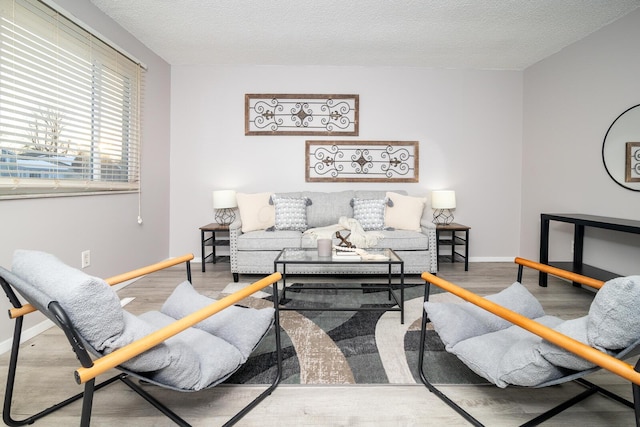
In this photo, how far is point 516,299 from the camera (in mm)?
1739

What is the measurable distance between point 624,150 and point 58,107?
4.54 m

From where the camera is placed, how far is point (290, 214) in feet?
12.5

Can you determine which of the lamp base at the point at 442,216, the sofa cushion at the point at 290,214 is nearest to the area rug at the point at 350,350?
the sofa cushion at the point at 290,214

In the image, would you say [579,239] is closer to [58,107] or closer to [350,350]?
[350,350]

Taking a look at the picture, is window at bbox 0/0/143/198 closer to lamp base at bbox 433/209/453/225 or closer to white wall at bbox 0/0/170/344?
white wall at bbox 0/0/170/344

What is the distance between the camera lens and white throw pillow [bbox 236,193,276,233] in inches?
150

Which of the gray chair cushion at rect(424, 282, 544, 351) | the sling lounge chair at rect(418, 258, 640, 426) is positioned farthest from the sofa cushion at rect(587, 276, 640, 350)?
the gray chair cushion at rect(424, 282, 544, 351)

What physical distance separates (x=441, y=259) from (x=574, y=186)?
1.61 meters

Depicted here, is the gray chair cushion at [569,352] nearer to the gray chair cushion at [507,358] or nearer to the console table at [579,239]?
the gray chair cushion at [507,358]

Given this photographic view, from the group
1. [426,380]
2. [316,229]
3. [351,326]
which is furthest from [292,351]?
[316,229]

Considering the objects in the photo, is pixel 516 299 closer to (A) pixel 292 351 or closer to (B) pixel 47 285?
(A) pixel 292 351

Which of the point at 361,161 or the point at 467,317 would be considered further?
the point at 361,161

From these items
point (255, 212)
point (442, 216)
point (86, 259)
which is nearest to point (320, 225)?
point (255, 212)

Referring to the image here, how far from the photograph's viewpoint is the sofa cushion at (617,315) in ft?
3.19
